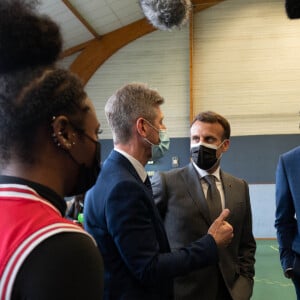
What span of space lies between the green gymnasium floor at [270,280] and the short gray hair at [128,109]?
4121 millimetres

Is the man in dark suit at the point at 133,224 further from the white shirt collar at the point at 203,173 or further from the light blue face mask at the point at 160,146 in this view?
the white shirt collar at the point at 203,173

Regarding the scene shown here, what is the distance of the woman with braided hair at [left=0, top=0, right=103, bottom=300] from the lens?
70 centimetres

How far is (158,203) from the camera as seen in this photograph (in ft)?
7.07

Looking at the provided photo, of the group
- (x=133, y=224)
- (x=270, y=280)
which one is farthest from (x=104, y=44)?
(x=133, y=224)

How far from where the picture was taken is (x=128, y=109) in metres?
1.62

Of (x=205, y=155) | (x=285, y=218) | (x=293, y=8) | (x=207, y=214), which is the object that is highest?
(x=293, y=8)

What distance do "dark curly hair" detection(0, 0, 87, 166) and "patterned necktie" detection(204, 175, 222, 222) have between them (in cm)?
135

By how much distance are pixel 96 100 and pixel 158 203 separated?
8425 mm

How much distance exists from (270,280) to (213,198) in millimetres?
4271

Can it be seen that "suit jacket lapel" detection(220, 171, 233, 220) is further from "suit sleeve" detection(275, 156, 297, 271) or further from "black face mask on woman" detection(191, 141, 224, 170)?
"suit sleeve" detection(275, 156, 297, 271)

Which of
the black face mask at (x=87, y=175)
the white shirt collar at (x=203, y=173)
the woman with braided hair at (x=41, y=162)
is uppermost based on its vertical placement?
the woman with braided hair at (x=41, y=162)

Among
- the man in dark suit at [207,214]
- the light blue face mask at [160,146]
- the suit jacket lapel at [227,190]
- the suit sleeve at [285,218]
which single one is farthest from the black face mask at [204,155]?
the suit sleeve at [285,218]

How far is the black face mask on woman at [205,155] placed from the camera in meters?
2.35

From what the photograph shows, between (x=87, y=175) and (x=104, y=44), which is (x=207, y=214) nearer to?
(x=87, y=175)
